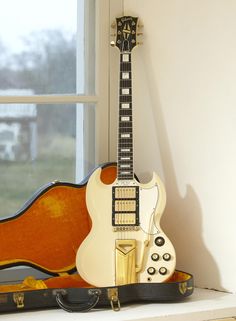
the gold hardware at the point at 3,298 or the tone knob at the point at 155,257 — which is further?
the tone knob at the point at 155,257

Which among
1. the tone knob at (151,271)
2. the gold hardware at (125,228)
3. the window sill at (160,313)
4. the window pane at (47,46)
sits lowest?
the window sill at (160,313)

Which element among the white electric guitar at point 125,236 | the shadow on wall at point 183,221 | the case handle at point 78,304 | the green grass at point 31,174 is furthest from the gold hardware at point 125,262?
the green grass at point 31,174

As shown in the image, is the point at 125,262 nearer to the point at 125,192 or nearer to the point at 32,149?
the point at 125,192

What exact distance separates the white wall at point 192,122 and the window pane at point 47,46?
0.40ft

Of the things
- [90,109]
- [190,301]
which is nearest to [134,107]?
[90,109]

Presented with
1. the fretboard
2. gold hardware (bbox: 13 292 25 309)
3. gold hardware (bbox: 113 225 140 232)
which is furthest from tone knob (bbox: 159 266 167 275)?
gold hardware (bbox: 13 292 25 309)

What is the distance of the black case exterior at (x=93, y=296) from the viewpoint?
6.18 feet

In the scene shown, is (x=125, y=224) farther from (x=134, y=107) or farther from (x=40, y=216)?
(x=134, y=107)

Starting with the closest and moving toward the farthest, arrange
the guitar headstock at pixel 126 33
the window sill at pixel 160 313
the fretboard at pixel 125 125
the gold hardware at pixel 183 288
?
the window sill at pixel 160 313, the gold hardware at pixel 183 288, the fretboard at pixel 125 125, the guitar headstock at pixel 126 33

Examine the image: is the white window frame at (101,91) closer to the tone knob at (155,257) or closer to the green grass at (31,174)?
the green grass at (31,174)

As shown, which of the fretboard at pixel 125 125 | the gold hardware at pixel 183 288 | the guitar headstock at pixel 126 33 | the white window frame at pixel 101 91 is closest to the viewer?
the gold hardware at pixel 183 288

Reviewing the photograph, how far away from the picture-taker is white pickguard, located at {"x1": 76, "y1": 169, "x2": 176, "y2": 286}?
2039 mm

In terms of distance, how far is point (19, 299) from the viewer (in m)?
1.88

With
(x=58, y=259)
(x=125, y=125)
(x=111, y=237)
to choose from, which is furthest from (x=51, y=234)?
(x=125, y=125)
